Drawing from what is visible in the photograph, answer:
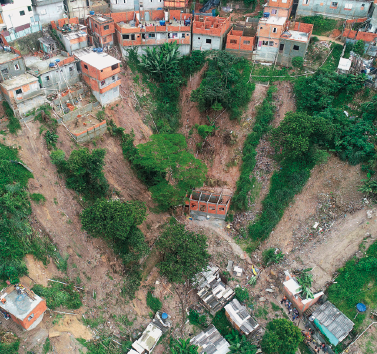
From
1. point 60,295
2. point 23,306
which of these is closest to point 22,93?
point 60,295

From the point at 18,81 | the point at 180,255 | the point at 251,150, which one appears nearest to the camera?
the point at 180,255

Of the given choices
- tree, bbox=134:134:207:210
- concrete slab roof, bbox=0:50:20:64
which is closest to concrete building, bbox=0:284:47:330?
tree, bbox=134:134:207:210

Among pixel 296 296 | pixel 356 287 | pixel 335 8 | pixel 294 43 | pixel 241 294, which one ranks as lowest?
pixel 241 294

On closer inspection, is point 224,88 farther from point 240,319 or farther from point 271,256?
point 240,319

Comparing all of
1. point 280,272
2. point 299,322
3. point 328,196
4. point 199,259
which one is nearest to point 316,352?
point 299,322

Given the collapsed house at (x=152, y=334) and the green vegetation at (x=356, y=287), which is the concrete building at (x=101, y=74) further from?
the green vegetation at (x=356, y=287)

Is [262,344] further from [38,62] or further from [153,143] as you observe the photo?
[38,62]

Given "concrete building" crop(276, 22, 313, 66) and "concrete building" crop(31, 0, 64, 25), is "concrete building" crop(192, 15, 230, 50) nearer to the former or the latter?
"concrete building" crop(276, 22, 313, 66)
